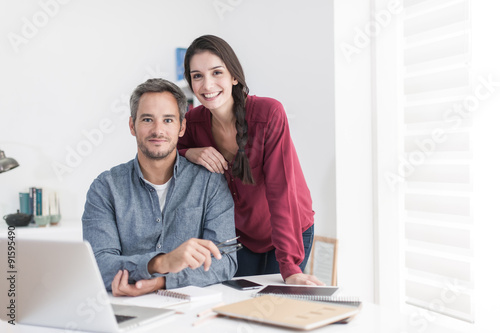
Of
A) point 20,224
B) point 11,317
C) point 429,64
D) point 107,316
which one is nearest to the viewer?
point 107,316

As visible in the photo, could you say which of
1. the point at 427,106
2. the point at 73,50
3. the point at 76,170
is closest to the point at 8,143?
the point at 76,170

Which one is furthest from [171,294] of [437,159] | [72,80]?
[72,80]

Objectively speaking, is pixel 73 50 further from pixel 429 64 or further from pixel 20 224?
pixel 429 64

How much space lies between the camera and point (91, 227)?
1.44m

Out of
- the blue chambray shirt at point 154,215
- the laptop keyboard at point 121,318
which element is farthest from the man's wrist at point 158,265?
the laptop keyboard at point 121,318

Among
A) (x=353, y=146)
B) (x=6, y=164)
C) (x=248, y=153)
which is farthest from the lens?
(x=6, y=164)

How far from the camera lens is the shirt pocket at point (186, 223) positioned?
4.96 feet

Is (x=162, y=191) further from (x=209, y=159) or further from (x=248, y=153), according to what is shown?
(x=248, y=153)

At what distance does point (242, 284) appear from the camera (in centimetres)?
136

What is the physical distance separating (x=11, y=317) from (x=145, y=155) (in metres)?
0.72

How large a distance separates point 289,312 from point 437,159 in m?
1.47

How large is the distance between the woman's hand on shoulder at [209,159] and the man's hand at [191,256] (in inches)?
17.4

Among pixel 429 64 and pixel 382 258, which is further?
pixel 382 258

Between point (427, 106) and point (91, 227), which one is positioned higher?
point (427, 106)
